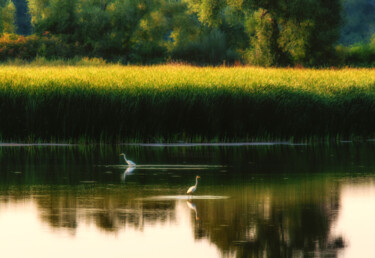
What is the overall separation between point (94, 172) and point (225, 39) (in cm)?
5297

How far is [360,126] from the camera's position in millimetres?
23031

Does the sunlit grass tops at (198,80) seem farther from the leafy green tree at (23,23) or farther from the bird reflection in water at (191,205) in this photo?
the leafy green tree at (23,23)

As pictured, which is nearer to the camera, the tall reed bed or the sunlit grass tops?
the tall reed bed

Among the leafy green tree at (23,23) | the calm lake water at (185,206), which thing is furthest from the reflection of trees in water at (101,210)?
the leafy green tree at (23,23)

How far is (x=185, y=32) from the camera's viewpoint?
67250 mm

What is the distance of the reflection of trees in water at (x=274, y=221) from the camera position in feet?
24.4

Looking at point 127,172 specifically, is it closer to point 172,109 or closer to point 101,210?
point 101,210

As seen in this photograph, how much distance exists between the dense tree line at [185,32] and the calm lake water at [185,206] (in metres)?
34.2

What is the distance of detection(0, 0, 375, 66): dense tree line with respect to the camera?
50250 mm

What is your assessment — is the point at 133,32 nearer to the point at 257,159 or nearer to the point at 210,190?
the point at 257,159

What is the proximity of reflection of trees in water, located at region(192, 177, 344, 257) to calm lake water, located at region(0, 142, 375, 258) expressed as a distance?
1 centimetres

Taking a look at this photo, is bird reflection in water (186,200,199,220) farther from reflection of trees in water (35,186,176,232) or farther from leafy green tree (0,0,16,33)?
leafy green tree (0,0,16,33)

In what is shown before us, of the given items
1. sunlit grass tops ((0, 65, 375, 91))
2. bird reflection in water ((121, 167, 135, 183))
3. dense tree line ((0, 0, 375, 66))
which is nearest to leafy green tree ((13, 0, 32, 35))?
dense tree line ((0, 0, 375, 66))

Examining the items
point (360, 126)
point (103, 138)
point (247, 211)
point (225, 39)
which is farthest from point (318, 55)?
point (247, 211)
